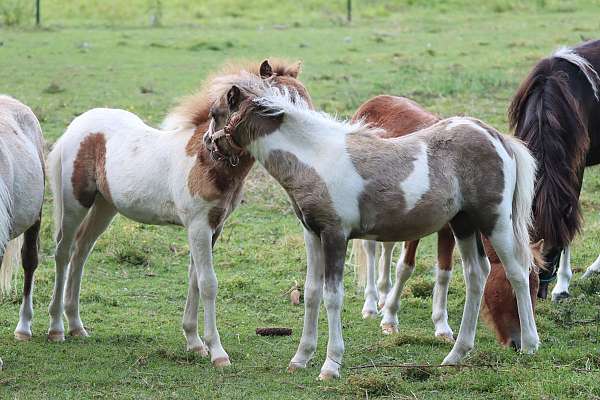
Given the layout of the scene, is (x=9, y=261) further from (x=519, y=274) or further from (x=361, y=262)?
(x=519, y=274)

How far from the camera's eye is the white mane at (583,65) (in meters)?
7.31

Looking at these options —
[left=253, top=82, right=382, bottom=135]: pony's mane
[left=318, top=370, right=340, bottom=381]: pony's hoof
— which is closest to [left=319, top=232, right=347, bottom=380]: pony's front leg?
[left=318, top=370, right=340, bottom=381]: pony's hoof

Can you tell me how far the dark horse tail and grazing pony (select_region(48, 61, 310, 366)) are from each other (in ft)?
5.71

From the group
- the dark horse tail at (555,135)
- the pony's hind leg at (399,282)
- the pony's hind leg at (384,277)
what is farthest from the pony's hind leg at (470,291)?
the pony's hind leg at (384,277)

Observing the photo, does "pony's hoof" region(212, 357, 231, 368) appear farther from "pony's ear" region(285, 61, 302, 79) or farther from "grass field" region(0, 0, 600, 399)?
"pony's ear" region(285, 61, 302, 79)

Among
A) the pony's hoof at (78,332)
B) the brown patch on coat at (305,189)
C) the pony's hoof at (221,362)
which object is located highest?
the brown patch on coat at (305,189)

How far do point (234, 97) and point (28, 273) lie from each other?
6.99ft

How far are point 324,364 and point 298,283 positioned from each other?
2.54 m

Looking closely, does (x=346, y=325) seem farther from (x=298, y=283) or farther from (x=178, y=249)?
(x=178, y=249)

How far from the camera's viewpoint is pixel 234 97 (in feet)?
17.6

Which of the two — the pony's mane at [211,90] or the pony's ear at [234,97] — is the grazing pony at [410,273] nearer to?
the pony's mane at [211,90]

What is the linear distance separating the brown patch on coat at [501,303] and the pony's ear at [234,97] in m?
1.72

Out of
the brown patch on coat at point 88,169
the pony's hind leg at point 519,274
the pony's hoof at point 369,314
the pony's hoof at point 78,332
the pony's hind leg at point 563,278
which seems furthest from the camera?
the pony's hind leg at point 563,278

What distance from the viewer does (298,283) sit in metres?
7.88
